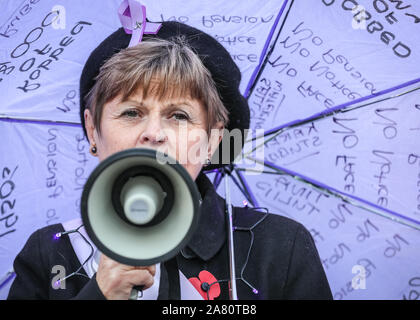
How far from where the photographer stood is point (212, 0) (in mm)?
2697

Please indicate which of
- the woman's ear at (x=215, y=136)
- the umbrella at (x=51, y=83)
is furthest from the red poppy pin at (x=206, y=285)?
the umbrella at (x=51, y=83)

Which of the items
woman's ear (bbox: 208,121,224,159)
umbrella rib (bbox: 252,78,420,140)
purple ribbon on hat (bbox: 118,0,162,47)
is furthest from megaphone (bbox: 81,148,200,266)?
umbrella rib (bbox: 252,78,420,140)

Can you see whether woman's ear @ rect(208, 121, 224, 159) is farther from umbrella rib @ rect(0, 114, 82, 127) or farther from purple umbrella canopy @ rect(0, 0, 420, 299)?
umbrella rib @ rect(0, 114, 82, 127)

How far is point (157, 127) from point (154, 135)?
56 millimetres

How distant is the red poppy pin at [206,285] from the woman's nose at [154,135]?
0.72m

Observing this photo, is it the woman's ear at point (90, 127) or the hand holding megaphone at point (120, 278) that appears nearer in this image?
the hand holding megaphone at point (120, 278)

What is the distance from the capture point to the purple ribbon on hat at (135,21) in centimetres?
241

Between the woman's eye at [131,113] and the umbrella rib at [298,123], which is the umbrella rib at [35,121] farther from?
the umbrella rib at [298,123]

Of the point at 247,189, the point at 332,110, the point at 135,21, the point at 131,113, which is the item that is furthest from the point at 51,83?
the point at 332,110
